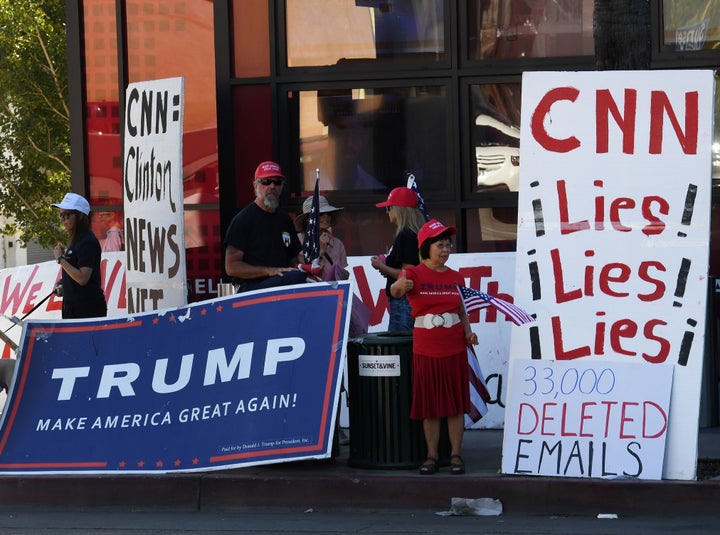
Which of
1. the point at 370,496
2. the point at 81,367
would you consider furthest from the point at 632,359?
the point at 81,367

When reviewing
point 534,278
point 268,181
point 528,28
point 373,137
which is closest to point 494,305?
point 534,278

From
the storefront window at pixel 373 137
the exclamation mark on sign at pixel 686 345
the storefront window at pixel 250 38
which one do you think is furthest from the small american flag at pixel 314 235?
the storefront window at pixel 250 38

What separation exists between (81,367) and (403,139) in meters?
4.74

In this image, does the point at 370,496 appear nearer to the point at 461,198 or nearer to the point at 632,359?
the point at 632,359

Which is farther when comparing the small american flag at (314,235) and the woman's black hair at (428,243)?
the small american flag at (314,235)

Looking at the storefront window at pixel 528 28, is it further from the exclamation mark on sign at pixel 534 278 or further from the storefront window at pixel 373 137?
the exclamation mark on sign at pixel 534 278

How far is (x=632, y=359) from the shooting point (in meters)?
8.44

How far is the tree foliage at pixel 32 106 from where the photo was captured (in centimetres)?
2770

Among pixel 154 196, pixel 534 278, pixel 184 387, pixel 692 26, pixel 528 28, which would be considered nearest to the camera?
pixel 534 278

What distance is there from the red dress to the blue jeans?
1.26 m

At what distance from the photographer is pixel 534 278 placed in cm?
874

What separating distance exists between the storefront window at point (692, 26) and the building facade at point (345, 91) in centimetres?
1

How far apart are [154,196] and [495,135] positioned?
147 inches

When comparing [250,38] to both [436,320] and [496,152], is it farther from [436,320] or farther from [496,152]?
[436,320]
